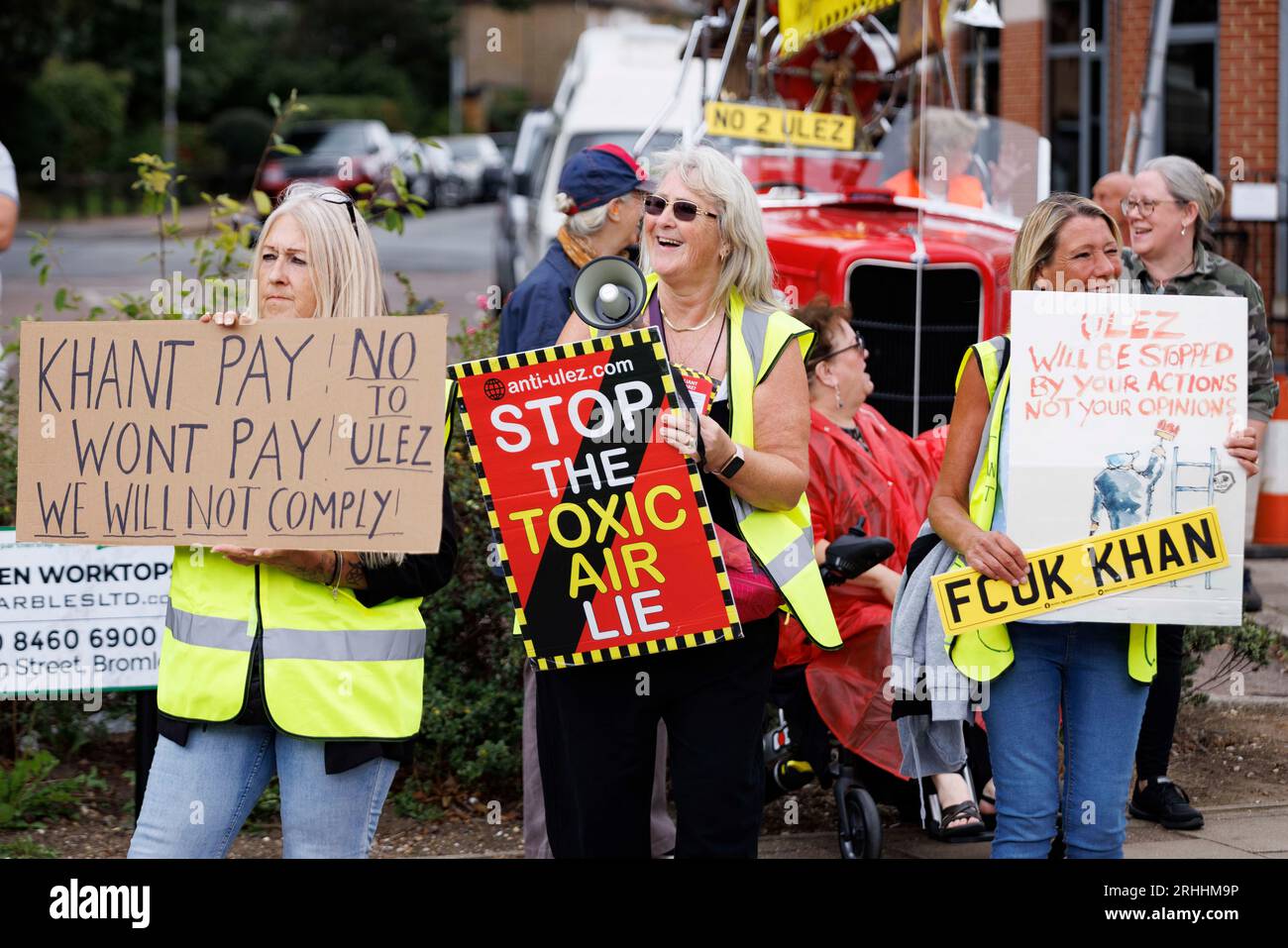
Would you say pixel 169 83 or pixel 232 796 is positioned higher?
pixel 169 83

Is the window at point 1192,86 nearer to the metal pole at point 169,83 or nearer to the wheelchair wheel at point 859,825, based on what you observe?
the wheelchair wheel at point 859,825

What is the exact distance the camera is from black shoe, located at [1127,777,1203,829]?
557 cm

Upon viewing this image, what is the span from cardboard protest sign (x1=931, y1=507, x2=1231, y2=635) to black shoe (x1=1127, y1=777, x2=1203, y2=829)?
6.60 feet

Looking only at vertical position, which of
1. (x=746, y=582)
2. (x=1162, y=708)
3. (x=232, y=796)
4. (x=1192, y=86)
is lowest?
(x=1162, y=708)

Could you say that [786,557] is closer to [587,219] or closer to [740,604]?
[740,604]

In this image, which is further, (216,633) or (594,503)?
(594,503)

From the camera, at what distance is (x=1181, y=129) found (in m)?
16.0

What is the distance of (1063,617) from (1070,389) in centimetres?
51

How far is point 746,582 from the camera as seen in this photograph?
3803mm

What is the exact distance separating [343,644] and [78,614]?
1763 millimetres

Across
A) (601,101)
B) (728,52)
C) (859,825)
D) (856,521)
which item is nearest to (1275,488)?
(728,52)
